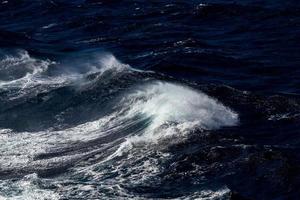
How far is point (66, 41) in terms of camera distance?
1219 inches

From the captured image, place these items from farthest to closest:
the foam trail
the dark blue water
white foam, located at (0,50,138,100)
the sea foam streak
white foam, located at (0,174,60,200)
→ white foam, located at (0,50,138,100), the foam trail, the sea foam streak, the dark blue water, white foam, located at (0,174,60,200)

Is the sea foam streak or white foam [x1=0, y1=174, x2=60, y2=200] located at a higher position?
the sea foam streak

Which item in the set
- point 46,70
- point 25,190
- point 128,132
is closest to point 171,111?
point 128,132

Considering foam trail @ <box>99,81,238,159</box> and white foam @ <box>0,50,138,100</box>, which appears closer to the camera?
foam trail @ <box>99,81,238,159</box>

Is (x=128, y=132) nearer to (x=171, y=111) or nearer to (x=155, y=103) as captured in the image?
(x=171, y=111)

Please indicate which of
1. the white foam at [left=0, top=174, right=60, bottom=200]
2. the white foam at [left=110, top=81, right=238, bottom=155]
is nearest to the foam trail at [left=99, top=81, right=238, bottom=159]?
the white foam at [left=110, top=81, right=238, bottom=155]

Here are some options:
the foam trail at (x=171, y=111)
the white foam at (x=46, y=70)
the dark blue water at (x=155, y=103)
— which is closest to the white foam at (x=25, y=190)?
the dark blue water at (x=155, y=103)

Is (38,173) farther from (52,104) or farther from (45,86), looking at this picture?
(45,86)

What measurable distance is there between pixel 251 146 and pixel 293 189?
8.05 feet

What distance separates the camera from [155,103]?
71.3 feet

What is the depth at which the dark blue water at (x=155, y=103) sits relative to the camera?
55.6 ft

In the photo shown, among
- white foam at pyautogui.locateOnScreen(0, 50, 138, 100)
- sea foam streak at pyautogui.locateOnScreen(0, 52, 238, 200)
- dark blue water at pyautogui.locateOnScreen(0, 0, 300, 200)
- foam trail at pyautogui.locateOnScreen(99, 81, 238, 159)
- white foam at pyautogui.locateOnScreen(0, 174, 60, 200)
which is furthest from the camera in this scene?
white foam at pyautogui.locateOnScreen(0, 50, 138, 100)

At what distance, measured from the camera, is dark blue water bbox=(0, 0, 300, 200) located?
1694 cm

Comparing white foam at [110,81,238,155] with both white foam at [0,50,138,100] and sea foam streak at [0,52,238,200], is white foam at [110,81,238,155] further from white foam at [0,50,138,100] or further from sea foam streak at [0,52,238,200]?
white foam at [0,50,138,100]
